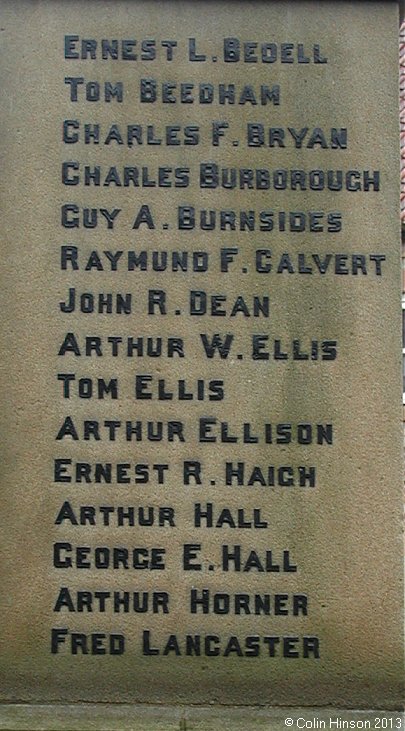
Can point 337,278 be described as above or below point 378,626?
above

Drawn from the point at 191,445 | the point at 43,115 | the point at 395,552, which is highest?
the point at 43,115

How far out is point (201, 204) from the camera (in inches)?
173

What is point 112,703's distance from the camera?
4.20 m

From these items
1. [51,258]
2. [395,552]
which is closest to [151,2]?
[51,258]

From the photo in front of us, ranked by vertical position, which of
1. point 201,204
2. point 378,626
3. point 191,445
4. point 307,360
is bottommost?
point 378,626

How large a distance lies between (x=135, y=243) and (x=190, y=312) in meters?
0.41

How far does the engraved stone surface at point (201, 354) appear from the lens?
13.9ft

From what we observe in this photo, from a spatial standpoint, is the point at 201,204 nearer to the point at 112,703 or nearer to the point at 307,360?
the point at 307,360

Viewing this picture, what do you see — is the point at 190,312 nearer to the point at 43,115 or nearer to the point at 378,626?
the point at 43,115

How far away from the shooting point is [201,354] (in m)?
4.34

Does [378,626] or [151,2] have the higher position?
[151,2]

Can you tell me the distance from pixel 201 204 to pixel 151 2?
3.23 ft

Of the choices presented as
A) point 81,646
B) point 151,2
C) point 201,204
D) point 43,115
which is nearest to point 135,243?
point 201,204

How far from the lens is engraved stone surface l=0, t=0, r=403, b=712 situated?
13.9 ft
